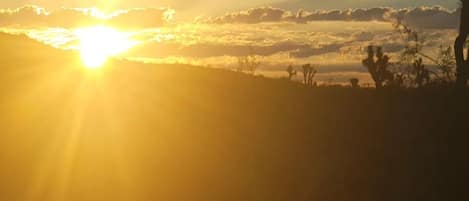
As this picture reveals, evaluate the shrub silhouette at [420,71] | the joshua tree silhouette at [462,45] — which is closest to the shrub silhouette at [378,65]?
the shrub silhouette at [420,71]

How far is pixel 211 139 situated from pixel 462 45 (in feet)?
32.6

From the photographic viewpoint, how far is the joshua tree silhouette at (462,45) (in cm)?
2562

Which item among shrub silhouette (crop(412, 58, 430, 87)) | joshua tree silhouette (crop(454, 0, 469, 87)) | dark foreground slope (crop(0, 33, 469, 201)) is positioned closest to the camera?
dark foreground slope (crop(0, 33, 469, 201))

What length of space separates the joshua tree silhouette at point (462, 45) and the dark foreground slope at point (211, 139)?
2.83 metres

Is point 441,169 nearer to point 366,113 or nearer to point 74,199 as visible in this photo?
point 366,113

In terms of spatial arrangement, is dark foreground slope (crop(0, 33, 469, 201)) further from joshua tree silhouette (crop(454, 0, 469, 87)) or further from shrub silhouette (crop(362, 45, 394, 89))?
shrub silhouette (crop(362, 45, 394, 89))

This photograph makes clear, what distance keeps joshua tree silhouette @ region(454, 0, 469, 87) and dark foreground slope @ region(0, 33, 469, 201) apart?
283cm

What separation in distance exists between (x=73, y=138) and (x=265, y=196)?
448 cm

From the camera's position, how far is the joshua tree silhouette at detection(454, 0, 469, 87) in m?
25.6

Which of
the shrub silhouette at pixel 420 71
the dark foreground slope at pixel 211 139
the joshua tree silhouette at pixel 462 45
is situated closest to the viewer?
the dark foreground slope at pixel 211 139

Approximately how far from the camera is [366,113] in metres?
22.1

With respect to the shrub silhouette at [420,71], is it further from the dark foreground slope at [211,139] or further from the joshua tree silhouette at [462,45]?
the dark foreground slope at [211,139]

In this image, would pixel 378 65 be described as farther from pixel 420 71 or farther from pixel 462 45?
pixel 462 45

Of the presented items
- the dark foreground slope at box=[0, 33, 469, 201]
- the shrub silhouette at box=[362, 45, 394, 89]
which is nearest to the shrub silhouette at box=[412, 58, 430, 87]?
the shrub silhouette at box=[362, 45, 394, 89]
